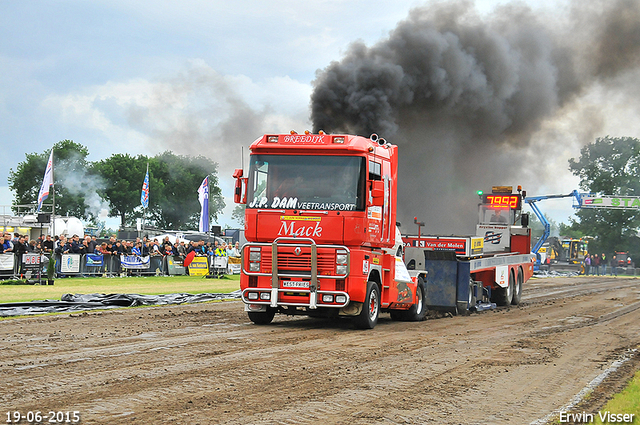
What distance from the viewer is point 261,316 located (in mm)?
13062

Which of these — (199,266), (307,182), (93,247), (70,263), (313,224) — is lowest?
(199,266)

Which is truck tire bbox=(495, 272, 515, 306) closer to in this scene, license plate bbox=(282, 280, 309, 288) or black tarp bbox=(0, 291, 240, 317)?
black tarp bbox=(0, 291, 240, 317)

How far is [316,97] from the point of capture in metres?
19.5

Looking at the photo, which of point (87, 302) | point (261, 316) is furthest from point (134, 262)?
point (261, 316)

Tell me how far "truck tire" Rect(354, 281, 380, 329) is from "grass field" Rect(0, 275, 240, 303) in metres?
8.54

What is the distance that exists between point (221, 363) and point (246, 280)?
4041 mm

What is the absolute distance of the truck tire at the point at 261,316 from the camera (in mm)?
12961

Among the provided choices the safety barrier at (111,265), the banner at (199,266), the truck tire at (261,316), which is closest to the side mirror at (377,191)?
the truck tire at (261,316)

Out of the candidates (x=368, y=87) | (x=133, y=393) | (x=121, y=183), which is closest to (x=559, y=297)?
(x=368, y=87)

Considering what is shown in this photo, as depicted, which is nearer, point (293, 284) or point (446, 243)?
point (293, 284)

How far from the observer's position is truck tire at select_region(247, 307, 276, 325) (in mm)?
12961

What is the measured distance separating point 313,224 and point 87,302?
6.65 metres

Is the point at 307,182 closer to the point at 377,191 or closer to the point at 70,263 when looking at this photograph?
the point at 377,191

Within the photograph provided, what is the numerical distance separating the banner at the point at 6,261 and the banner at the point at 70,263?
92.4 inches
